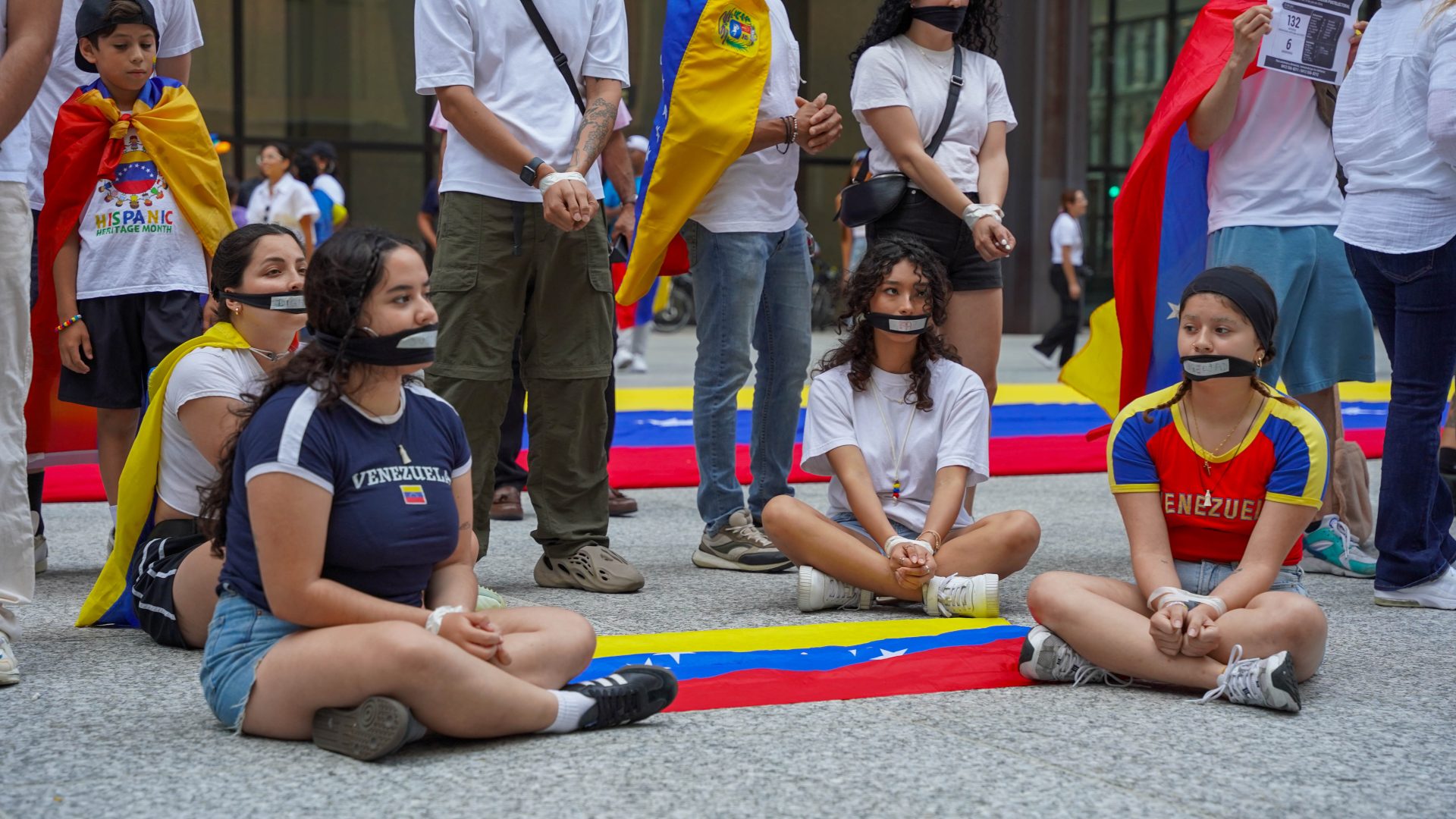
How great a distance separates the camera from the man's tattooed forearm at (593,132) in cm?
437

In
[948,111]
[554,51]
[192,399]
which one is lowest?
[192,399]

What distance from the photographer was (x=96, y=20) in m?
4.46

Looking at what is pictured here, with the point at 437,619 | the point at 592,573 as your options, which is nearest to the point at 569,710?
the point at 437,619

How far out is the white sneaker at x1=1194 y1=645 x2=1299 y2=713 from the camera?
10.2 ft

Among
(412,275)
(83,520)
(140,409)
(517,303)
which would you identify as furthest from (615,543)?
(412,275)

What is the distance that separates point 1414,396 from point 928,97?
167 centimetres

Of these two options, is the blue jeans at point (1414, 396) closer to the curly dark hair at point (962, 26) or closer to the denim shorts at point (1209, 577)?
the denim shorts at point (1209, 577)

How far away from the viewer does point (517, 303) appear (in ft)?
14.6

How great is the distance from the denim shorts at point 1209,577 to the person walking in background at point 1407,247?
810 mm

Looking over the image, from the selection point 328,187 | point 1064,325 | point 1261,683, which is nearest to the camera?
point 1261,683

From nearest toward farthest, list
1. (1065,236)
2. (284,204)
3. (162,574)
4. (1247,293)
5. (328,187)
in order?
(1247,293), (162,574), (284,204), (328,187), (1065,236)

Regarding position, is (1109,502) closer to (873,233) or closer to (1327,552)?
(1327,552)

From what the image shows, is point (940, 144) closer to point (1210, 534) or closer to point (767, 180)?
point (767, 180)

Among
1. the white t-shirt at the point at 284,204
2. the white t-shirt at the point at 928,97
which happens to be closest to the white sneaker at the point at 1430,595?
the white t-shirt at the point at 928,97
